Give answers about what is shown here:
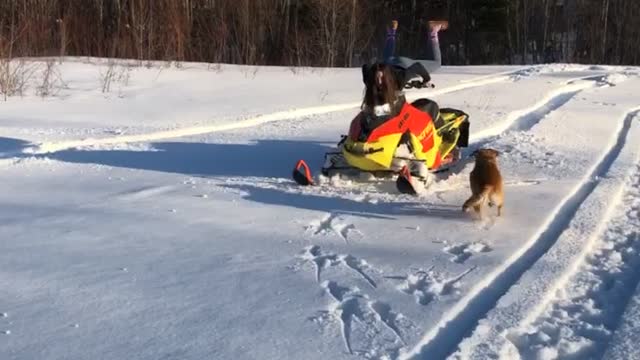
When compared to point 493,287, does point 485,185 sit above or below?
above

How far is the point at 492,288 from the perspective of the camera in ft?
12.7

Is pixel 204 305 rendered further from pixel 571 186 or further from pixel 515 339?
pixel 571 186

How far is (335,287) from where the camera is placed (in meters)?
3.86

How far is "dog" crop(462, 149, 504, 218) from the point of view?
504cm

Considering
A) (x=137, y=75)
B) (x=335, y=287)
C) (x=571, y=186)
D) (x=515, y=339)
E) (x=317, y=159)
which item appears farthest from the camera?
(x=137, y=75)

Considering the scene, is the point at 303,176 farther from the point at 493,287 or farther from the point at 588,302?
the point at 588,302

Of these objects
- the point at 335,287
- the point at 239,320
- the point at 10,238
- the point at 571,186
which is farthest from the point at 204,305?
the point at 571,186

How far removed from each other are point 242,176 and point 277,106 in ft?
14.2

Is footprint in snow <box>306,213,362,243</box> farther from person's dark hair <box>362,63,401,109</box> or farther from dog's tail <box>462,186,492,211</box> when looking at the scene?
person's dark hair <box>362,63,401,109</box>

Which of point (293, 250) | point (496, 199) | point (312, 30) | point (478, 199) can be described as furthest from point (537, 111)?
point (312, 30)

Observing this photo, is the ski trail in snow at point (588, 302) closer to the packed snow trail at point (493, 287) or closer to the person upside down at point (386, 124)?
the packed snow trail at point (493, 287)

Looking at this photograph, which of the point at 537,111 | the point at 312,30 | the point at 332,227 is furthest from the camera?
the point at 312,30

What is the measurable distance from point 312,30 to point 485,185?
2293 cm

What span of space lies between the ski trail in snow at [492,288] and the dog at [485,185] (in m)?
0.39
